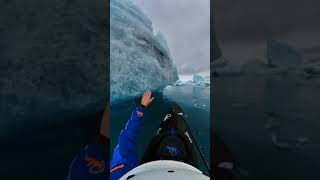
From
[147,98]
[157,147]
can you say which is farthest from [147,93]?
[157,147]

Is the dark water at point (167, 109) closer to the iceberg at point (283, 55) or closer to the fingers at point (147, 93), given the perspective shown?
the fingers at point (147, 93)

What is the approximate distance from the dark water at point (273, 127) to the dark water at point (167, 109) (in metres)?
1.24

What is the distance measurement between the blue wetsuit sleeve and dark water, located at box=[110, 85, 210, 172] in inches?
12.1

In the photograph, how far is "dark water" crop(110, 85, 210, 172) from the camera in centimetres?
317

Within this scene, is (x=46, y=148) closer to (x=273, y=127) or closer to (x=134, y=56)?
(x=273, y=127)

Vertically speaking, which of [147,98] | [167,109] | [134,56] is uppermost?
[134,56]

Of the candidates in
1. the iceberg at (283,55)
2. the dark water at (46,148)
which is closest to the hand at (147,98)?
the dark water at (46,148)

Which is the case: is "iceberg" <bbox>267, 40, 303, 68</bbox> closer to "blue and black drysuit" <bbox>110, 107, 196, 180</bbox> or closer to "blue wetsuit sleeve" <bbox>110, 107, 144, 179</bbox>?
"blue and black drysuit" <bbox>110, 107, 196, 180</bbox>

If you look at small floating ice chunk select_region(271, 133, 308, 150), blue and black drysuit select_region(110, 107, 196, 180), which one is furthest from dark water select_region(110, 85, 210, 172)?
small floating ice chunk select_region(271, 133, 308, 150)

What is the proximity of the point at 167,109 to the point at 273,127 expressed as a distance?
6.23 feet

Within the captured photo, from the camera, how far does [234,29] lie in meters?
1.84

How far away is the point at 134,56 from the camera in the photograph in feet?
11.0

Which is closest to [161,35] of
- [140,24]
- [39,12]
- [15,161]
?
[140,24]

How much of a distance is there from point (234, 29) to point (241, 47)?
0.47ft
